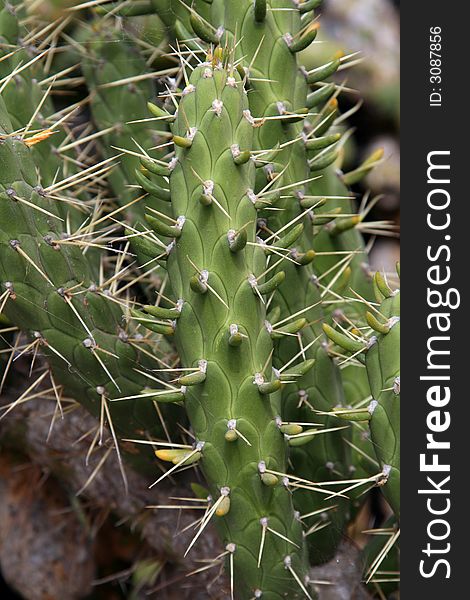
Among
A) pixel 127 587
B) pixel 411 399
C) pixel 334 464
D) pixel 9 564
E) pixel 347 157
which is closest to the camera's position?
pixel 411 399

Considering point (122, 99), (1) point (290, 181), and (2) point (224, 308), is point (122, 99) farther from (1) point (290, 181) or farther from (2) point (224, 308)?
(2) point (224, 308)

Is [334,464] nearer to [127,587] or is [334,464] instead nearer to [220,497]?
[220,497]

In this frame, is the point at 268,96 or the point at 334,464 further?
the point at 334,464

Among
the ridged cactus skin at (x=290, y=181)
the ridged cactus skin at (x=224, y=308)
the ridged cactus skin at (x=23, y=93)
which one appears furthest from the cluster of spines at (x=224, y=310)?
the ridged cactus skin at (x=23, y=93)

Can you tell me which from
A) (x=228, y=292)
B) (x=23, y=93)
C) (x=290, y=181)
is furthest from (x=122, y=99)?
(x=228, y=292)

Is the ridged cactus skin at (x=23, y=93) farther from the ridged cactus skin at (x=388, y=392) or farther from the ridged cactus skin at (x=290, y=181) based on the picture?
the ridged cactus skin at (x=388, y=392)

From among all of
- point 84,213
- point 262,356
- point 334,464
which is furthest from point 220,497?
point 84,213
